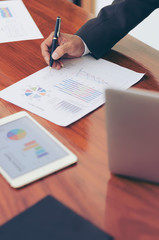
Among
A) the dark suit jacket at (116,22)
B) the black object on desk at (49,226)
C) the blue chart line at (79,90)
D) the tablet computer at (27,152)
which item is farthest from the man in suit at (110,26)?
the black object on desk at (49,226)

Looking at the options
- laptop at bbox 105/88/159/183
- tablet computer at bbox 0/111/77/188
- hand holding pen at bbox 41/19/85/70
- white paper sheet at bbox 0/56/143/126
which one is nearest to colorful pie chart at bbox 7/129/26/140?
tablet computer at bbox 0/111/77/188

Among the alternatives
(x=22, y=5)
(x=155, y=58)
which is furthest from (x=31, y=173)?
(x=22, y=5)

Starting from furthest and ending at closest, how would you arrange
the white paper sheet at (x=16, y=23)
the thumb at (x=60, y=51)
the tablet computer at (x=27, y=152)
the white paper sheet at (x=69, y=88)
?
the white paper sheet at (x=16, y=23) → the thumb at (x=60, y=51) → the white paper sheet at (x=69, y=88) → the tablet computer at (x=27, y=152)

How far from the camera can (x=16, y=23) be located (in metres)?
1.42

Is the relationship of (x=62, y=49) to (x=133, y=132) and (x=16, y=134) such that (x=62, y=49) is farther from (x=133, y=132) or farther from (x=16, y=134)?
(x=133, y=132)

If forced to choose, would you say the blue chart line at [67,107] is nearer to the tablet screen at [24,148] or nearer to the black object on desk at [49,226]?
the tablet screen at [24,148]

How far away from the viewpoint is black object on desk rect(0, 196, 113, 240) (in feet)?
1.90

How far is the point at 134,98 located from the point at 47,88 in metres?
0.47

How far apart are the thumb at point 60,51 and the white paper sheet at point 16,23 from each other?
0.22m

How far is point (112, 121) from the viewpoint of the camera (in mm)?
641

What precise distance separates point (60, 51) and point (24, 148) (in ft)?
1.55

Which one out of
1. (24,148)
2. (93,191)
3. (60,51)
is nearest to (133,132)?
(93,191)

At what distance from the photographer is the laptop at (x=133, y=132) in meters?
0.59

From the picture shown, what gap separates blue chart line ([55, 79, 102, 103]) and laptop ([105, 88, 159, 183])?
313 mm
